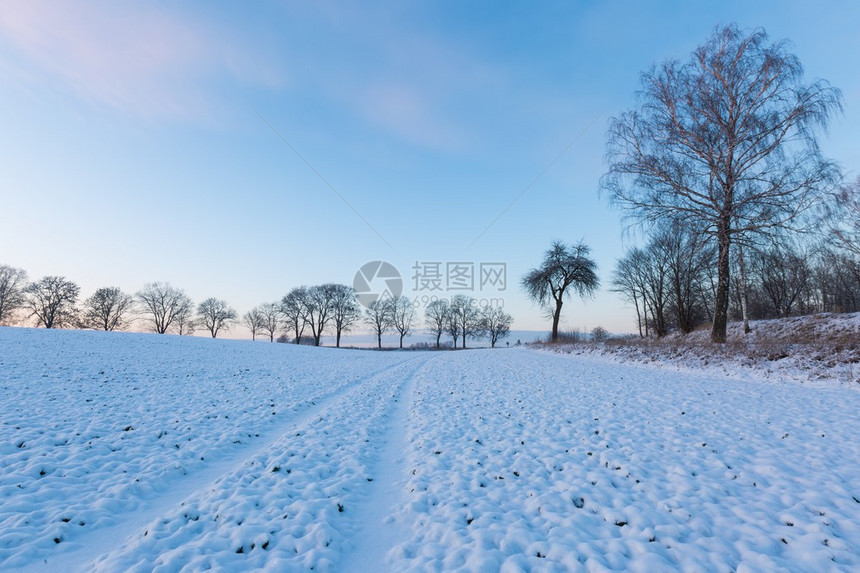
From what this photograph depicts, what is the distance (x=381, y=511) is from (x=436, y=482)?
36.7 inches

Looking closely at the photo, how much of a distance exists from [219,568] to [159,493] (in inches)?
103

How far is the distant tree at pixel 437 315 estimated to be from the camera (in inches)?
2803

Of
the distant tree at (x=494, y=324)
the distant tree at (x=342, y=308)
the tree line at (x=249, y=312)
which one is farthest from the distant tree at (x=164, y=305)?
the distant tree at (x=494, y=324)

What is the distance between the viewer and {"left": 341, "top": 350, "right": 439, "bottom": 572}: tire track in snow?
3170 mm


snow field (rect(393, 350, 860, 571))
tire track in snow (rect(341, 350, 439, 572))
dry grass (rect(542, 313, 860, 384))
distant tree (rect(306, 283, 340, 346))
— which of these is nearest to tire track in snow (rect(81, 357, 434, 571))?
tire track in snow (rect(341, 350, 439, 572))

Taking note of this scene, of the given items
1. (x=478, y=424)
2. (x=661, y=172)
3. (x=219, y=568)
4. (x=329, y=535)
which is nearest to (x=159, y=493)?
(x=219, y=568)

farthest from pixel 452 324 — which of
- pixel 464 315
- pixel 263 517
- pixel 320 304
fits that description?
pixel 263 517

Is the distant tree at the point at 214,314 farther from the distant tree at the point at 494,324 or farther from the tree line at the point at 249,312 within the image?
the distant tree at the point at 494,324

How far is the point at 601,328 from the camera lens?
174 feet

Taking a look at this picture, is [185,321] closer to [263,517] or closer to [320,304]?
[320,304]

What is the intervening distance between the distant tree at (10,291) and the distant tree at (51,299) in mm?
760

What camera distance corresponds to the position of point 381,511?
407 cm

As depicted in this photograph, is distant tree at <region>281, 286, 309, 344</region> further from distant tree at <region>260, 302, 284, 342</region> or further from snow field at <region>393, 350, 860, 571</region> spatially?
snow field at <region>393, 350, 860, 571</region>

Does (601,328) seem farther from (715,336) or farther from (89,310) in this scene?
(89,310)
